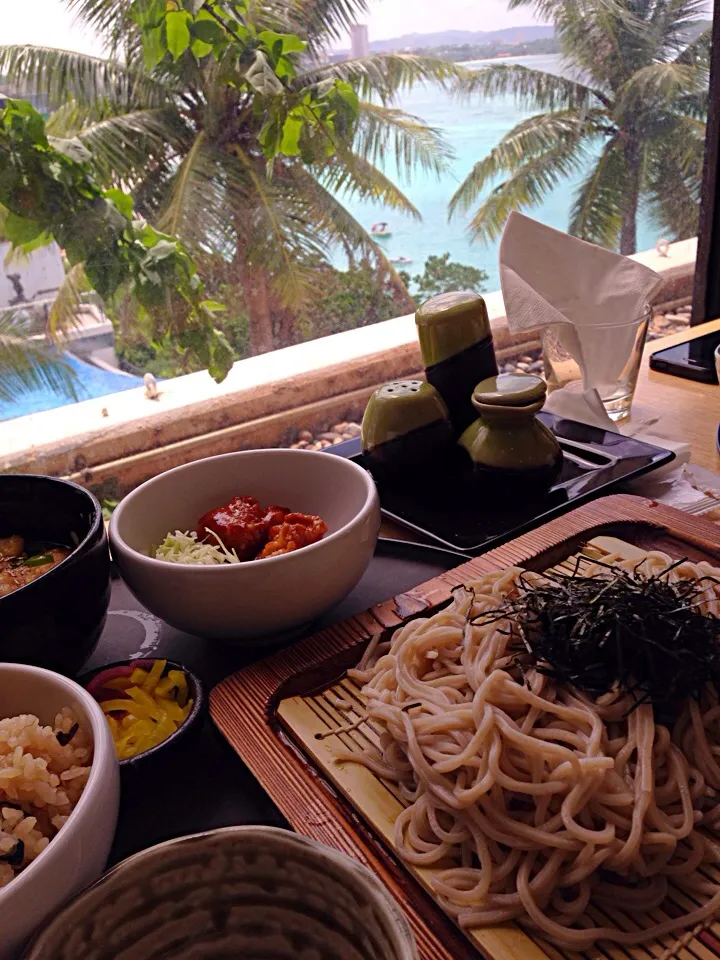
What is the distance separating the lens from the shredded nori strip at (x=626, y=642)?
0.76m

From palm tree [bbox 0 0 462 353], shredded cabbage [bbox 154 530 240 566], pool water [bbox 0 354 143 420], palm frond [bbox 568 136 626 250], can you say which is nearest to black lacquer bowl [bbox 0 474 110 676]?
shredded cabbage [bbox 154 530 240 566]

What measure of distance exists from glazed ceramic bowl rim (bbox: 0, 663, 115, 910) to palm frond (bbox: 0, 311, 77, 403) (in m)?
4.38

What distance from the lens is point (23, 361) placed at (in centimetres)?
481

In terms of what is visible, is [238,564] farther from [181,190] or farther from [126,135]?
[126,135]

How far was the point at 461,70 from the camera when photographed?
7039 mm

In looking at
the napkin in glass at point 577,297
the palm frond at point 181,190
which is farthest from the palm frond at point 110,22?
the napkin in glass at point 577,297

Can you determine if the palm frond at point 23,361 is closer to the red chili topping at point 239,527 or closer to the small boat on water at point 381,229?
the small boat on water at point 381,229

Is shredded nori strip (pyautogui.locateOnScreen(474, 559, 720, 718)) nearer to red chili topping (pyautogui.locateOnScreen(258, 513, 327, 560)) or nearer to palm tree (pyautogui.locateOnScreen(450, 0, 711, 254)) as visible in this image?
red chili topping (pyautogui.locateOnScreen(258, 513, 327, 560))

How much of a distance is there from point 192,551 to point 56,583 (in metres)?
0.21

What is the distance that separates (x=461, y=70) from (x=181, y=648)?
7.22 metres

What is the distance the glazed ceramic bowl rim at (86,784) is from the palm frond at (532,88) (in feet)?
21.4

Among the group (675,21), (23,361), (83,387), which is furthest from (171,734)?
(675,21)

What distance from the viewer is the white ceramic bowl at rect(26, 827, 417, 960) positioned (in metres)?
0.49

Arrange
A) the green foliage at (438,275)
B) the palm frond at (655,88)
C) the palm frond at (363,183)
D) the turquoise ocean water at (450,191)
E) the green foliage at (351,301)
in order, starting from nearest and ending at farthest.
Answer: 1. the palm frond at (655,88)
2. the palm frond at (363,183)
3. the green foliage at (351,301)
4. the turquoise ocean water at (450,191)
5. the green foliage at (438,275)
